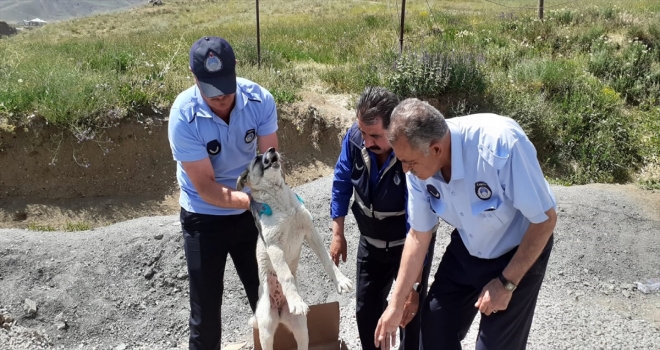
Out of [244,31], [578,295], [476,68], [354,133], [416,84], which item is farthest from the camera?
[244,31]

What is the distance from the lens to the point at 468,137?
2537 millimetres

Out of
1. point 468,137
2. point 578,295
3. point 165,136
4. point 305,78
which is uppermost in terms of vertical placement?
point 468,137

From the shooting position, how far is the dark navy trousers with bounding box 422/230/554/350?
2764 millimetres

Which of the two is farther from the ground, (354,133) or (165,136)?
(354,133)

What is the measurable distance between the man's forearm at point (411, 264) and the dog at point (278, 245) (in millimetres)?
266

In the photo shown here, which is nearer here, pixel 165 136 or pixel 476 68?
pixel 165 136

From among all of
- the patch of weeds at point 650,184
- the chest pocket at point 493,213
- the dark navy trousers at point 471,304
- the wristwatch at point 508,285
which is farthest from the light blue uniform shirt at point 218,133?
the patch of weeds at point 650,184

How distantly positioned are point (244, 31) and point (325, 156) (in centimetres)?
766

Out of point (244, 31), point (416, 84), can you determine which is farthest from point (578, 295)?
point (244, 31)

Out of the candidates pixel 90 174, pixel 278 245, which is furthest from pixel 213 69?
pixel 90 174

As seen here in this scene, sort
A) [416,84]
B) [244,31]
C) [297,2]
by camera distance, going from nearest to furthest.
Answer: [416,84] < [244,31] < [297,2]

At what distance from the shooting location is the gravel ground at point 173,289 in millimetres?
4762

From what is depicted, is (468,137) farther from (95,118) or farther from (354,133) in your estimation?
(95,118)

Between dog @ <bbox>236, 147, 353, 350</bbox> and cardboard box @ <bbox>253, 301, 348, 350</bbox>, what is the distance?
446mm
